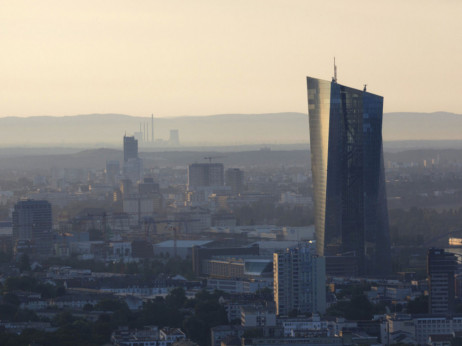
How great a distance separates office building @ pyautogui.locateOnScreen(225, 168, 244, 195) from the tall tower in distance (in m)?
21.9

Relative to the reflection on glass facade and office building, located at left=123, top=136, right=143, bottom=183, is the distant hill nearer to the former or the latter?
office building, located at left=123, top=136, right=143, bottom=183

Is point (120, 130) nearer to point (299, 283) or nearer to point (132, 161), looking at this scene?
point (132, 161)

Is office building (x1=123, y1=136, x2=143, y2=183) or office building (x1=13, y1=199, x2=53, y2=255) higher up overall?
office building (x1=123, y1=136, x2=143, y2=183)

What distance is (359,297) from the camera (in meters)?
51.2

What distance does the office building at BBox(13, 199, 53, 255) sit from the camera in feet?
278

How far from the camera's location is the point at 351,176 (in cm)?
6850

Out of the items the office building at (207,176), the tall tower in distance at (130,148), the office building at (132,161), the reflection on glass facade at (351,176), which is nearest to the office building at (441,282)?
the reflection on glass facade at (351,176)

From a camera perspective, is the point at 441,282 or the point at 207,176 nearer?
the point at 441,282

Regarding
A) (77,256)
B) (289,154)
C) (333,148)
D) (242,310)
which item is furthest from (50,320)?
(289,154)

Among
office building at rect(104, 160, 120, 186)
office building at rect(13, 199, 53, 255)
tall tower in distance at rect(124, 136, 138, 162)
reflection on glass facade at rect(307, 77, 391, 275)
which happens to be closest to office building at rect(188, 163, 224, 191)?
office building at rect(104, 160, 120, 186)

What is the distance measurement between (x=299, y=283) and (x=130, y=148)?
378ft

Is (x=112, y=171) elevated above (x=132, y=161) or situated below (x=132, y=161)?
below

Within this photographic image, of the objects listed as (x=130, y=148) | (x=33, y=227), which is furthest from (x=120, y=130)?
(x=33, y=227)

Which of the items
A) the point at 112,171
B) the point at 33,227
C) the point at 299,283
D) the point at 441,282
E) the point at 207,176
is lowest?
the point at 299,283
